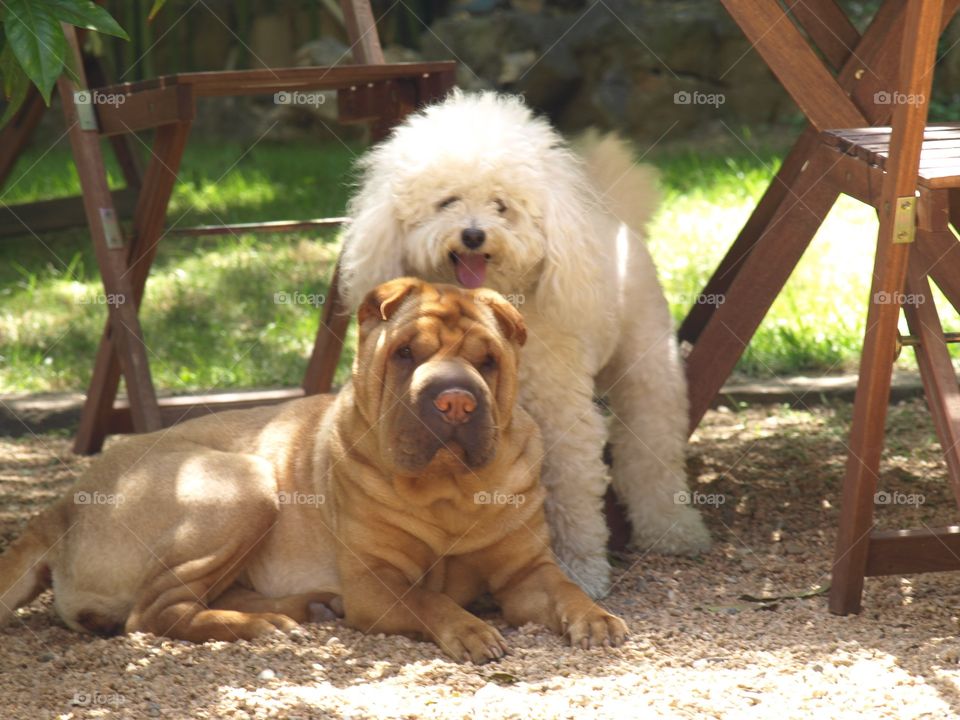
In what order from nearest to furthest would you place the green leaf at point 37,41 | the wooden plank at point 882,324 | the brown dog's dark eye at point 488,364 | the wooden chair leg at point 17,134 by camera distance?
1. the green leaf at point 37,41
2. the wooden plank at point 882,324
3. the brown dog's dark eye at point 488,364
4. the wooden chair leg at point 17,134

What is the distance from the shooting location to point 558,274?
11.9 ft

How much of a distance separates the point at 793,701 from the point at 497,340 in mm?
1130

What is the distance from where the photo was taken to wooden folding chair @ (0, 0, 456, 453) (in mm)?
4004

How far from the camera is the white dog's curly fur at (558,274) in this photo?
142 inches

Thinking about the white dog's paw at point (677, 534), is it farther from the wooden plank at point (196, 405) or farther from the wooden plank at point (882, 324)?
the wooden plank at point (196, 405)

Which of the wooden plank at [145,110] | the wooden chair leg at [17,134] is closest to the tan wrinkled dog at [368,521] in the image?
the wooden plank at [145,110]

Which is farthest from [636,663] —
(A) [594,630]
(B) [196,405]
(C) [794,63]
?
(B) [196,405]

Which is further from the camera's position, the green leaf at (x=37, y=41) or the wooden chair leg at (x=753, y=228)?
the wooden chair leg at (x=753, y=228)

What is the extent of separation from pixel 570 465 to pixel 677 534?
1.61ft

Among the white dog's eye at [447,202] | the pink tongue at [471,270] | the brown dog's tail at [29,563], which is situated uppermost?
the white dog's eye at [447,202]

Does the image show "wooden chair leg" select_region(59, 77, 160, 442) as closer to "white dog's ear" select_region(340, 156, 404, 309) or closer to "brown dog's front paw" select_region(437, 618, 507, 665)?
"white dog's ear" select_region(340, 156, 404, 309)

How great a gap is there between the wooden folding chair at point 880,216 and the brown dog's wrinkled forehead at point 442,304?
0.88 m

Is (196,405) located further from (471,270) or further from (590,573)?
(590,573)

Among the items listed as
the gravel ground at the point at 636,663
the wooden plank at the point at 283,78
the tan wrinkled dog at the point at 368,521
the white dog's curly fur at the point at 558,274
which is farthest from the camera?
the wooden plank at the point at 283,78
